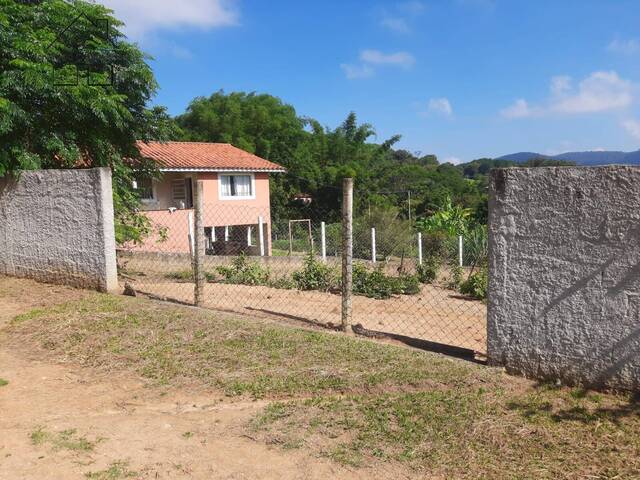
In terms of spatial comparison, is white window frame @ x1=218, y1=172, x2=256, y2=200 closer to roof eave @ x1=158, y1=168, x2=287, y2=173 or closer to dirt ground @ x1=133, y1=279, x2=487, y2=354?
roof eave @ x1=158, y1=168, x2=287, y2=173

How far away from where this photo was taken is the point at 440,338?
241 inches

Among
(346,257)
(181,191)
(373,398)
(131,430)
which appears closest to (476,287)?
(346,257)

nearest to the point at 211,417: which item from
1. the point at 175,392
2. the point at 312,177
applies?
the point at 175,392

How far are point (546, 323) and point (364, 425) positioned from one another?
1500 mm

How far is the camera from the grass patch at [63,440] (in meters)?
3.23

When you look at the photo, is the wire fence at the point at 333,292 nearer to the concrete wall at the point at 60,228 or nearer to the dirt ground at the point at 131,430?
the concrete wall at the point at 60,228

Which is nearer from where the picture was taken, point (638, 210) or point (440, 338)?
point (638, 210)

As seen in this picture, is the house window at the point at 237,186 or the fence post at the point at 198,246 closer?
the fence post at the point at 198,246

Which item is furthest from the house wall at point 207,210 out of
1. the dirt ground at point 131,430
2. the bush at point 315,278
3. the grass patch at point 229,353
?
the dirt ground at point 131,430

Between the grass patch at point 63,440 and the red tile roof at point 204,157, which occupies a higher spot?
the red tile roof at point 204,157

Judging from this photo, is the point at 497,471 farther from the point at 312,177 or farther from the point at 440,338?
the point at 312,177

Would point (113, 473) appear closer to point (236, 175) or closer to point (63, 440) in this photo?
point (63, 440)

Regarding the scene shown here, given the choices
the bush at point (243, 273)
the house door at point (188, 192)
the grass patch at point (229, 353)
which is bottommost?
the grass patch at point (229, 353)

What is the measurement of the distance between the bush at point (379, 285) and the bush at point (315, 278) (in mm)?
410
